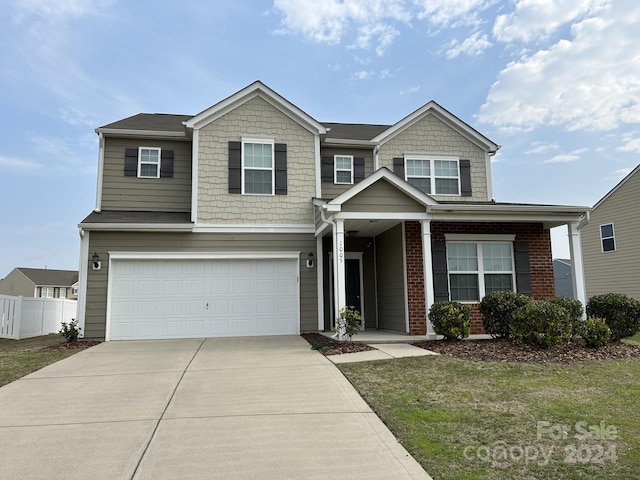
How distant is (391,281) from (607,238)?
12340 millimetres

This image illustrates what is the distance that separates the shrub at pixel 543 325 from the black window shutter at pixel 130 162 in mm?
10799

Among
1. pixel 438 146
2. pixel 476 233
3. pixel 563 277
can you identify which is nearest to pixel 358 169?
A: pixel 438 146

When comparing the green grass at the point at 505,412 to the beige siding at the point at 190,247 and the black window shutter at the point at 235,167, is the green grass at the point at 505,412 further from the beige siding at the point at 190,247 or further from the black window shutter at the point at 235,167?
the black window shutter at the point at 235,167

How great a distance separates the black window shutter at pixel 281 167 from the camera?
42.2 feet

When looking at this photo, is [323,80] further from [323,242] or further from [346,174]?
[323,242]

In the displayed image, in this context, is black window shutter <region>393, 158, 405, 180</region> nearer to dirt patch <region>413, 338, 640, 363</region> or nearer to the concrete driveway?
dirt patch <region>413, 338, 640, 363</region>

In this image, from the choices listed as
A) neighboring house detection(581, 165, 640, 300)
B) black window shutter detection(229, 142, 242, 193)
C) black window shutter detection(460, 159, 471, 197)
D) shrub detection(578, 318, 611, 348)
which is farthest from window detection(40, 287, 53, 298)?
shrub detection(578, 318, 611, 348)

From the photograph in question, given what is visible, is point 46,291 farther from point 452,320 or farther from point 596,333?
point 596,333

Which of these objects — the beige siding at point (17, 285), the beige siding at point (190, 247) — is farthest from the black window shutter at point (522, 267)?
the beige siding at point (17, 285)

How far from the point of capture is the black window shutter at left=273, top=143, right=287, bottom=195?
12875mm

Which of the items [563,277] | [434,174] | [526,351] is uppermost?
[434,174]

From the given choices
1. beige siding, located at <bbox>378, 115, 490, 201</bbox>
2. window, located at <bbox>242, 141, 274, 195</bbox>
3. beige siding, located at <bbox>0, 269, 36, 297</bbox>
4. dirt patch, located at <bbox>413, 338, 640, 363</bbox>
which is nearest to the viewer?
dirt patch, located at <bbox>413, 338, 640, 363</bbox>

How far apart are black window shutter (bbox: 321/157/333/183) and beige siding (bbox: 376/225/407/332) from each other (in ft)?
7.75

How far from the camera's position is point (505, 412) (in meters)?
4.88
